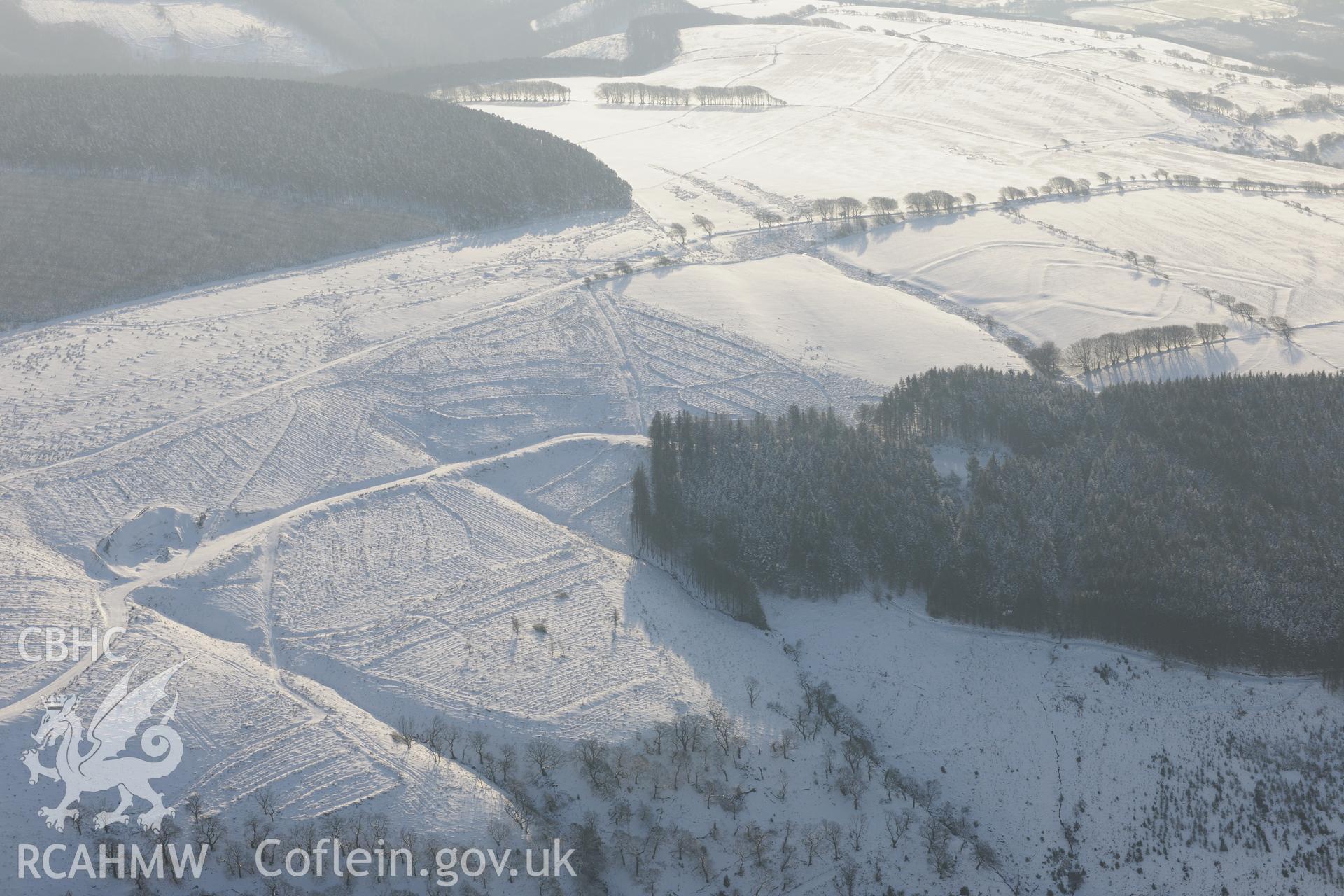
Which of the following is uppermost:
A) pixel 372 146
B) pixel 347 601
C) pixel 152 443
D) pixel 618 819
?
pixel 372 146

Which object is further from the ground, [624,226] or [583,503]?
[624,226]

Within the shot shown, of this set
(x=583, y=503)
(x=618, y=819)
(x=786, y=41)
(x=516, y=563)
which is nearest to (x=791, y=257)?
(x=583, y=503)

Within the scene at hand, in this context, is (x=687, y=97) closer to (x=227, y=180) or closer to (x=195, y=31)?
(x=227, y=180)

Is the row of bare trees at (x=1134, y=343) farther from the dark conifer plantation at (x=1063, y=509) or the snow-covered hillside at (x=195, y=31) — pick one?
the snow-covered hillside at (x=195, y=31)

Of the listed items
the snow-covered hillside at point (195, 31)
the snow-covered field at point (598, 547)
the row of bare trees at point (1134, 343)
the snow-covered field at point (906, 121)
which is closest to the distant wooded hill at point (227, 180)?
the snow-covered field at point (598, 547)

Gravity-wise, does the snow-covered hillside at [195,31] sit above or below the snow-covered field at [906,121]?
above

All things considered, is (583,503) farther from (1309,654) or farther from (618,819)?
(1309,654)
